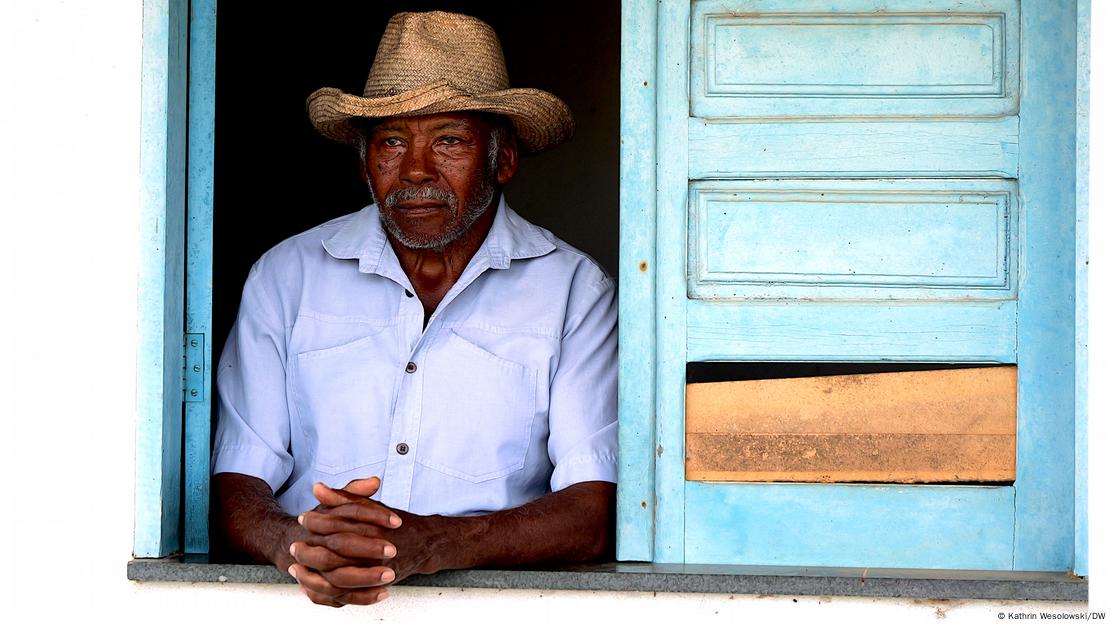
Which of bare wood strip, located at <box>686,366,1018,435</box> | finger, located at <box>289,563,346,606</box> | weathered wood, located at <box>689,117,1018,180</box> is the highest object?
weathered wood, located at <box>689,117,1018,180</box>

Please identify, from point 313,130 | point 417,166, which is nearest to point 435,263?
point 417,166

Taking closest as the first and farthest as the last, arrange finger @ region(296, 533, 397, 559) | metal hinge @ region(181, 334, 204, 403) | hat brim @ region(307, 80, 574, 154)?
finger @ region(296, 533, 397, 559), metal hinge @ region(181, 334, 204, 403), hat brim @ region(307, 80, 574, 154)

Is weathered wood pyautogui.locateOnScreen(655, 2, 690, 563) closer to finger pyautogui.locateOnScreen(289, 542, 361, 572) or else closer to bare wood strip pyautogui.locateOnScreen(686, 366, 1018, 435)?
bare wood strip pyautogui.locateOnScreen(686, 366, 1018, 435)

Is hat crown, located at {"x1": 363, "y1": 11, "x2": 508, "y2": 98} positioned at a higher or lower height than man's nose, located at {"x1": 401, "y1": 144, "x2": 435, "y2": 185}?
higher

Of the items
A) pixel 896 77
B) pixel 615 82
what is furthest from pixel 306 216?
pixel 896 77

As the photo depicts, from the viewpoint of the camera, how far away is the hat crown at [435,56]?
3.04 metres

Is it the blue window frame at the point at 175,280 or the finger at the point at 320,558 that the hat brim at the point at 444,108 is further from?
the finger at the point at 320,558

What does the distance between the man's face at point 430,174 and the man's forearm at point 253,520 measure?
27.6 inches

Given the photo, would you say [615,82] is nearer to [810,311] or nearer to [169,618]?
[810,311]

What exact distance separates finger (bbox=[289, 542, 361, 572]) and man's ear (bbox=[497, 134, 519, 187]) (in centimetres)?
121

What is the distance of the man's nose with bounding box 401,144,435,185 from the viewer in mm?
3062

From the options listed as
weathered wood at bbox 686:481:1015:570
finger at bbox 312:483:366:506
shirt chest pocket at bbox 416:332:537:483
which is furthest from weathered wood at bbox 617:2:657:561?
finger at bbox 312:483:366:506

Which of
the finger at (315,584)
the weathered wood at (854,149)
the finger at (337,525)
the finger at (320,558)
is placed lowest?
the finger at (315,584)

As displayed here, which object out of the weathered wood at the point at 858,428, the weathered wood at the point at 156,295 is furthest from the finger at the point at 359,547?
the weathered wood at the point at 858,428
